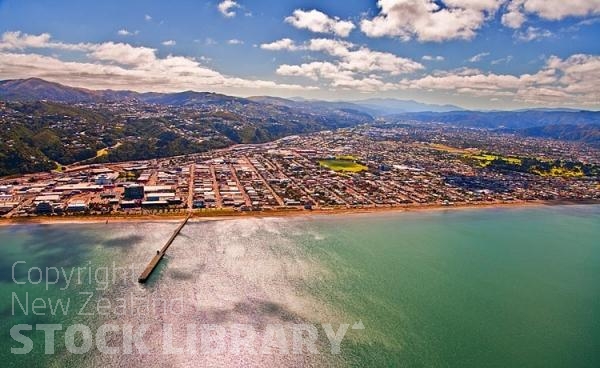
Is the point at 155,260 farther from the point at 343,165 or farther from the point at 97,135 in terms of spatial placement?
the point at 97,135

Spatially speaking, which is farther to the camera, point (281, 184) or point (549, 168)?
point (549, 168)

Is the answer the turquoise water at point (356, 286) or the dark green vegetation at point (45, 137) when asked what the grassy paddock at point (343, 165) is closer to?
the turquoise water at point (356, 286)

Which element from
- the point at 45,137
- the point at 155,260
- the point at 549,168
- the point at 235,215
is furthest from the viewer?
the point at 549,168

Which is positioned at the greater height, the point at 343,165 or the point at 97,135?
the point at 97,135

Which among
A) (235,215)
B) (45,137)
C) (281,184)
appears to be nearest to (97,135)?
(45,137)

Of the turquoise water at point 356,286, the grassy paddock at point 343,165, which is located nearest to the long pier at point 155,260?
the turquoise water at point 356,286

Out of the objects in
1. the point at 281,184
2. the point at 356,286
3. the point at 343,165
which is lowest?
the point at 356,286

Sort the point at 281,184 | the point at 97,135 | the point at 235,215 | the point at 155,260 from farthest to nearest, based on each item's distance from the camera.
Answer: the point at 97,135 < the point at 281,184 < the point at 235,215 < the point at 155,260
